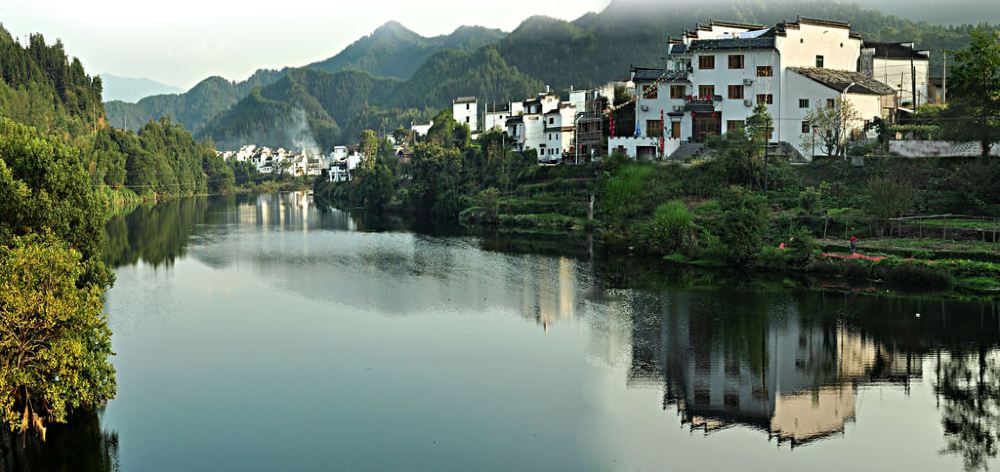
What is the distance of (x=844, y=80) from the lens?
44469 millimetres

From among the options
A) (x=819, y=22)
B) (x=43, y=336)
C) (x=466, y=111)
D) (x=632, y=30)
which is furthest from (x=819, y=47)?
(x=632, y=30)

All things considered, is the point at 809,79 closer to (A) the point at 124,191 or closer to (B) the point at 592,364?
(B) the point at 592,364

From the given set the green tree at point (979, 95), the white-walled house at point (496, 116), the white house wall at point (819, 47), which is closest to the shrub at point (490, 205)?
the white house wall at point (819, 47)

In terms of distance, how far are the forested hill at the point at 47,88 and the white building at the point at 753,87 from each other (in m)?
43.5

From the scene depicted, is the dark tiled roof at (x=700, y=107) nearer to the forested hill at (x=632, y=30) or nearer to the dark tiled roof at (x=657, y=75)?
the dark tiled roof at (x=657, y=75)

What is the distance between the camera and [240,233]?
53.2 meters

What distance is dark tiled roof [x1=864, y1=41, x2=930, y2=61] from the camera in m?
48.2

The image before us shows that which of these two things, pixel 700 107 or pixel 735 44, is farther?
pixel 700 107

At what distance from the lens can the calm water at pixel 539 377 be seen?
15656 millimetres

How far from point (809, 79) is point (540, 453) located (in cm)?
3420

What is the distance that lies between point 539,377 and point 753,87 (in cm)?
2998

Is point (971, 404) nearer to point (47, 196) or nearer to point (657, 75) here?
point (47, 196)

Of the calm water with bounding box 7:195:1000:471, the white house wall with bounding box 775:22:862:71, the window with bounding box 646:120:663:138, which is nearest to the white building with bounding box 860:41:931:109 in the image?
the white house wall with bounding box 775:22:862:71

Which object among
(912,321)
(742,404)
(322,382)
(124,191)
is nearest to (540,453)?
(742,404)
